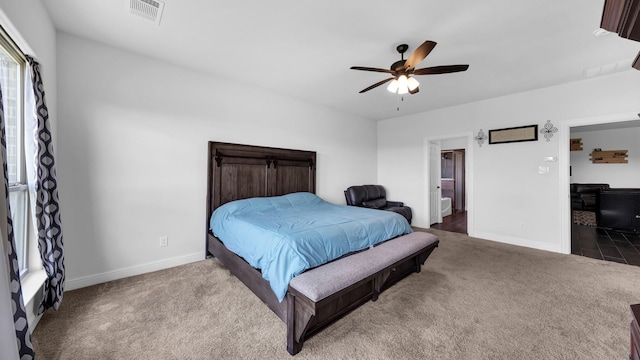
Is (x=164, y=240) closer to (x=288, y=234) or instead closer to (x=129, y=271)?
(x=129, y=271)

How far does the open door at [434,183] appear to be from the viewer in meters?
5.47

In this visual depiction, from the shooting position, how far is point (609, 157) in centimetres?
580

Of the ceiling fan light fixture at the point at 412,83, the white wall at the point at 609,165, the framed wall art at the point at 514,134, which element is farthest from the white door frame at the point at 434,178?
the white wall at the point at 609,165

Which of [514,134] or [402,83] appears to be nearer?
[402,83]

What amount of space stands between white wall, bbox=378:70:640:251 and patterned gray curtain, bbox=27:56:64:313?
553 centimetres

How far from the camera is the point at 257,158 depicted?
3766 millimetres

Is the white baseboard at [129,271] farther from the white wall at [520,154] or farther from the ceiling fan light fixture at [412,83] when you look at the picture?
the white wall at [520,154]

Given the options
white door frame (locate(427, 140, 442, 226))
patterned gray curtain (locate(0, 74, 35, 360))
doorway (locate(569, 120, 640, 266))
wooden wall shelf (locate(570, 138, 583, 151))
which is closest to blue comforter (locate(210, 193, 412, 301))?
patterned gray curtain (locate(0, 74, 35, 360))

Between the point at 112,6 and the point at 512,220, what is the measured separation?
236 inches

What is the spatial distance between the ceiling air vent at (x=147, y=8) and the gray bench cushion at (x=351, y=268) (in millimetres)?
2556

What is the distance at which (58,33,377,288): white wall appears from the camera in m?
2.47

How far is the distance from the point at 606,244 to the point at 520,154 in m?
2.01

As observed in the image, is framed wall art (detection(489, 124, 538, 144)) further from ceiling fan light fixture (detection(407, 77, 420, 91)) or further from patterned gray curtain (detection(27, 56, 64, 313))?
patterned gray curtain (detection(27, 56, 64, 313))

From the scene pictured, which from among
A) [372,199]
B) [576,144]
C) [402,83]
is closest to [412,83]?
[402,83]
